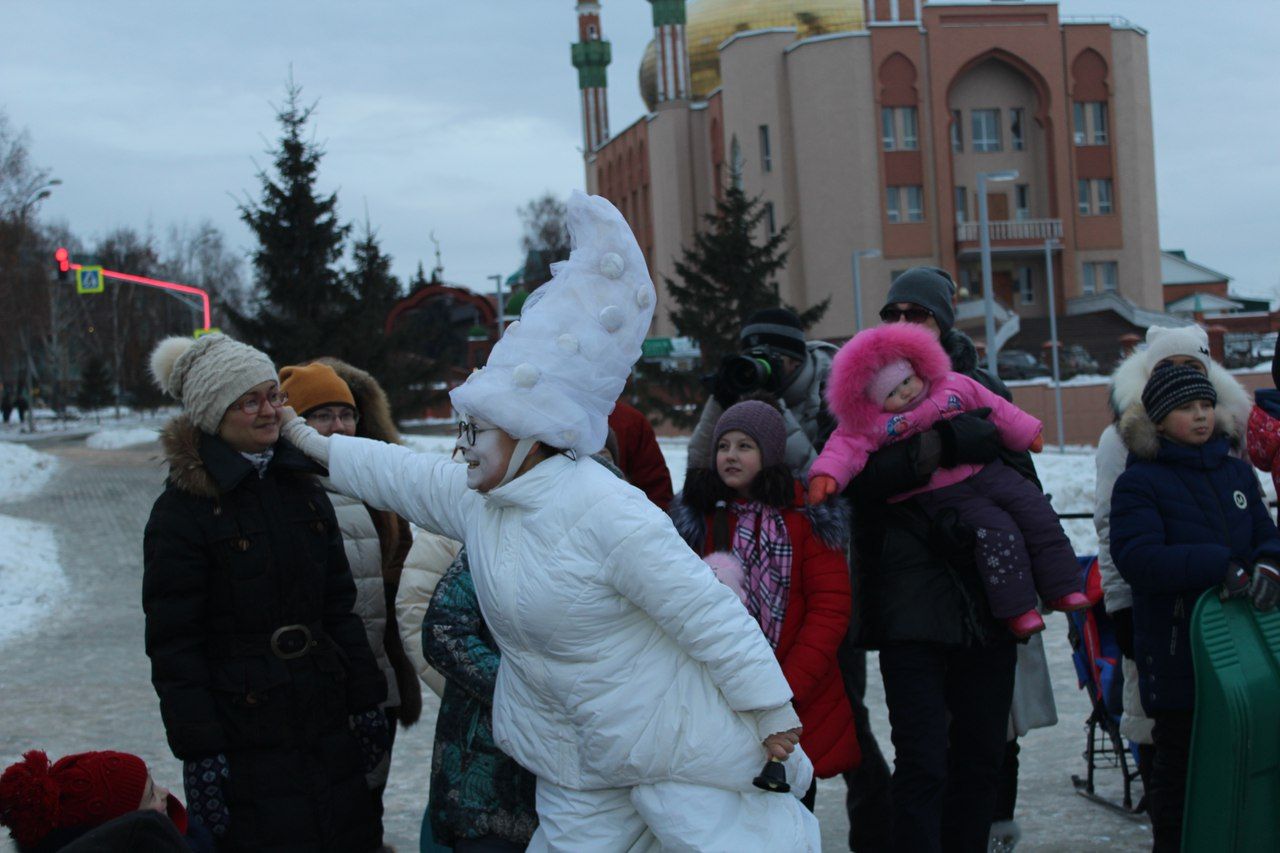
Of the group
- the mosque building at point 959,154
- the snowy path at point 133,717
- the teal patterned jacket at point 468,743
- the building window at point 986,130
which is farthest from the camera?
the building window at point 986,130

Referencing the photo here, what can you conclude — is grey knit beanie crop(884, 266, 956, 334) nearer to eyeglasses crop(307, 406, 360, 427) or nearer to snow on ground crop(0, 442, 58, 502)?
eyeglasses crop(307, 406, 360, 427)

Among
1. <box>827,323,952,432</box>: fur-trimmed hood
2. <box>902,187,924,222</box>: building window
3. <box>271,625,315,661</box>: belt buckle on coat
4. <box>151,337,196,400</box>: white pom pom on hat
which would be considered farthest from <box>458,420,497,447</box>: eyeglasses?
<box>902,187,924,222</box>: building window

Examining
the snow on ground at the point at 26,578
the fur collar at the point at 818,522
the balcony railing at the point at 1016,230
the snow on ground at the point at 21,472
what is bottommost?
the snow on ground at the point at 26,578

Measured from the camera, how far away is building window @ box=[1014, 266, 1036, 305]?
196 ft

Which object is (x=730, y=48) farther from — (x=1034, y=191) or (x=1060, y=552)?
(x=1060, y=552)

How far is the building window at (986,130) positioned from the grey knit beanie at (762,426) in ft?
186

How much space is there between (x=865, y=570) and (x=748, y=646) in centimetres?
160

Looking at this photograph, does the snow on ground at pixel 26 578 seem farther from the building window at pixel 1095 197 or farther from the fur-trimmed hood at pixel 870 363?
the building window at pixel 1095 197

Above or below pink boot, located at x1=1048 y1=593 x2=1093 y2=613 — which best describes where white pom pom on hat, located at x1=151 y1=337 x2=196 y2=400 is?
above

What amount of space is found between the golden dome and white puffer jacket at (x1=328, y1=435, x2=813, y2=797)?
6215cm

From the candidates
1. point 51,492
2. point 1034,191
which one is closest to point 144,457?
point 51,492

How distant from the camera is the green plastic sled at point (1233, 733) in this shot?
416 centimetres

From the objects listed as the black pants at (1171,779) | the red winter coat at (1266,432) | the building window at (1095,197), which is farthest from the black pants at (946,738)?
the building window at (1095,197)

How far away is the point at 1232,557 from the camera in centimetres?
429
